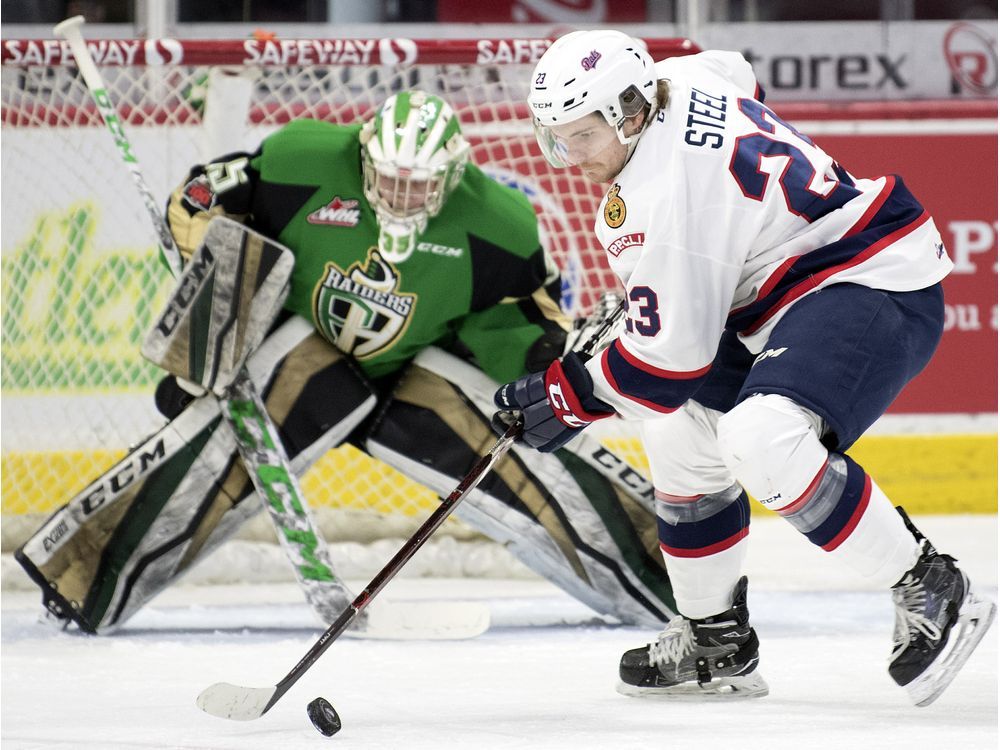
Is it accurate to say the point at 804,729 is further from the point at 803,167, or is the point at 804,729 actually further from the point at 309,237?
the point at 309,237

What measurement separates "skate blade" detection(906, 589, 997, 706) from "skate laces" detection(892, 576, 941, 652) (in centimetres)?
3

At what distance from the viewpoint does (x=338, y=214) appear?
2.83 meters

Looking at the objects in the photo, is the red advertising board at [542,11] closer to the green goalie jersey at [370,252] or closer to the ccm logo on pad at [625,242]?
the green goalie jersey at [370,252]

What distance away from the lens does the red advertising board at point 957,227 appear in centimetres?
444

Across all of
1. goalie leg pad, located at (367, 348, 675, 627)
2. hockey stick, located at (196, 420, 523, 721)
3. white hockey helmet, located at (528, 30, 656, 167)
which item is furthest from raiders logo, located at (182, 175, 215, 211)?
white hockey helmet, located at (528, 30, 656, 167)

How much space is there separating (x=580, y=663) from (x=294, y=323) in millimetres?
870

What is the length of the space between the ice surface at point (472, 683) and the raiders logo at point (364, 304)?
575mm

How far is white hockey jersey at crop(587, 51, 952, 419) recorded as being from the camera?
1930 mm

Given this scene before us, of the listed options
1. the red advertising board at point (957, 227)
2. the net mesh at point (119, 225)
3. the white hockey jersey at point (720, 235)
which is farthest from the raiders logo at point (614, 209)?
the red advertising board at point (957, 227)

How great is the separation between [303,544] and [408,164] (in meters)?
0.72

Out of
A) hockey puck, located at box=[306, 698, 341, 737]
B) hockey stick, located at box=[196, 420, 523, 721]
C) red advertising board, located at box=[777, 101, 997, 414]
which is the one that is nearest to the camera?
hockey puck, located at box=[306, 698, 341, 737]

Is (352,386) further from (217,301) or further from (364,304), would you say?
(217,301)

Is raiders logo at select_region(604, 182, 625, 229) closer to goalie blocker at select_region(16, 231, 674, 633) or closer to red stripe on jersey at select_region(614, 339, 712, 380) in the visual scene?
red stripe on jersey at select_region(614, 339, 712, 380)

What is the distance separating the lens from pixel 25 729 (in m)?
1.95
